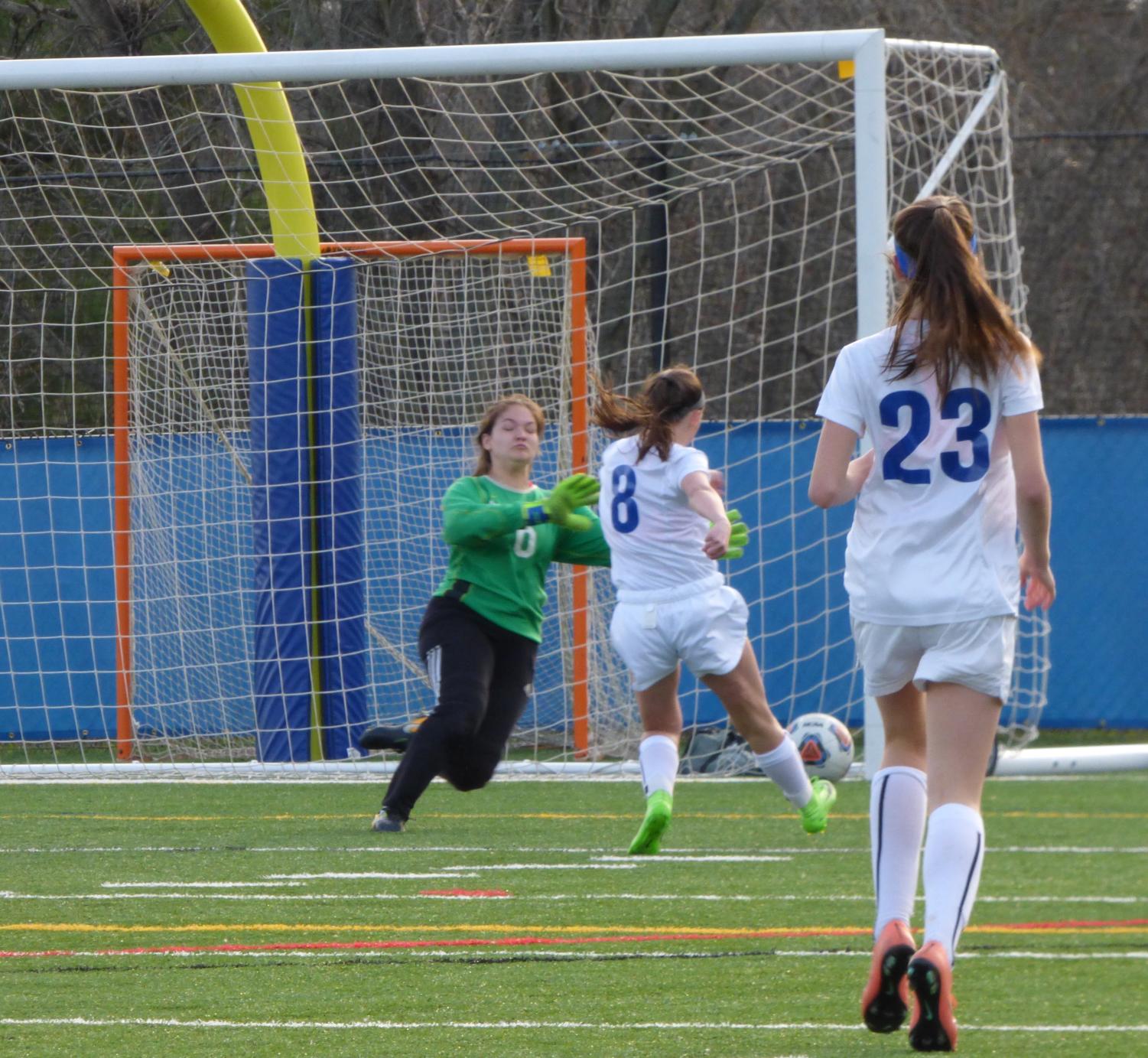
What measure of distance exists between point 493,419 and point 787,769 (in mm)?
1685

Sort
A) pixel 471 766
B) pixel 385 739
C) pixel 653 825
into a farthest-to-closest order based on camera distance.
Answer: pixel 385 739 < pixel 471 766 < pixel 653 825

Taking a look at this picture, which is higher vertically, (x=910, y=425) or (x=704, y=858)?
(x=910, y=425)

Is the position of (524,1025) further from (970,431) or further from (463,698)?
(463,698)

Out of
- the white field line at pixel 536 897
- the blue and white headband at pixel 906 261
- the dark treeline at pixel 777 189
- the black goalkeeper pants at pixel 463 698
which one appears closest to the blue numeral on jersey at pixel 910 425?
the blue and white headband at pixel 906 261

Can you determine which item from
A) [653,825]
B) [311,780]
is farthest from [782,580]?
[653,825]

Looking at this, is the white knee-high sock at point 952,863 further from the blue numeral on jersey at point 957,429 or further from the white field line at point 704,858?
the white field line at point 704,858

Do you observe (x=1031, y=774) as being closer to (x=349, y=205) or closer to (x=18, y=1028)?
(x=349, y=205)

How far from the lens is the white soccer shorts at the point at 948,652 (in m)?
4.01

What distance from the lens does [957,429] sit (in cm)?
410

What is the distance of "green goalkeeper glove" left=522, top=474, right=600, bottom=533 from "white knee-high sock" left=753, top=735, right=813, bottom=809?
1101 mm

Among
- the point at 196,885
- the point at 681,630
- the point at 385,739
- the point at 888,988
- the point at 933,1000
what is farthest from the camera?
the point at 385,739

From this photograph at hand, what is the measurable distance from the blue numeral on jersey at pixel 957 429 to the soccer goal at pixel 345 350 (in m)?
4.87

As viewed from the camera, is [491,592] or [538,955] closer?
[538,955]

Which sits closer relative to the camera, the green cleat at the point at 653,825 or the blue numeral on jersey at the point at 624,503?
the green cleat at the point at 653,825
